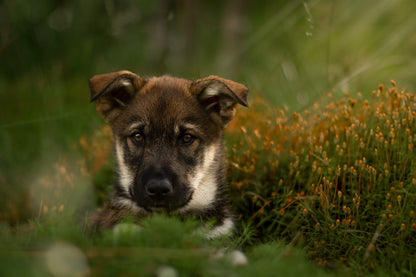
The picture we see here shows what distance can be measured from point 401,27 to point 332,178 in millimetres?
2572

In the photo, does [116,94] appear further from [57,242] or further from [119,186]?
[57,242]

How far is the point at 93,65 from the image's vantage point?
7.79 metres

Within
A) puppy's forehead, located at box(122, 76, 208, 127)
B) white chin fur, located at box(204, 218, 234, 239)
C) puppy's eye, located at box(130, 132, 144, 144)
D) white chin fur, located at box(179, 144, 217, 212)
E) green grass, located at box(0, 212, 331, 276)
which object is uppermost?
puppy's forehead, located at box(122, 76, 208, 127)

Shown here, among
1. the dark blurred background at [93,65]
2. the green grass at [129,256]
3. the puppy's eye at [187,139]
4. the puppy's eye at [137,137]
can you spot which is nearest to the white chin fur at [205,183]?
the puppy's eye at [187,139]

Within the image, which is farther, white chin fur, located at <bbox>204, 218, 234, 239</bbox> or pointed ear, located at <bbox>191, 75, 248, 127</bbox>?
pointed ear, located at <bbox>191, 75, 248, 127</bbox>

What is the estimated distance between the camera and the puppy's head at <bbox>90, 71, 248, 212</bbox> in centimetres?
348

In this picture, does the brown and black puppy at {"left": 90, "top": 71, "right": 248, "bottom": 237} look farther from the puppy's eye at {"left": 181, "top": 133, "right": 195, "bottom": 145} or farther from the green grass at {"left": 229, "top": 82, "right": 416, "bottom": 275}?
the green grass at {"left": 229, "top": 82, "right": 416, "bottom": 275}

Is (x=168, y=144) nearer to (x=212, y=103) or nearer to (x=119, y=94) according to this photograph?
(x=212, y=103)

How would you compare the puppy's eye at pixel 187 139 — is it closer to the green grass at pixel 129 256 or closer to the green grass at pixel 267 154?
the green grass at pixel 267 154

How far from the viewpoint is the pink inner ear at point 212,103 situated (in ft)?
13.5

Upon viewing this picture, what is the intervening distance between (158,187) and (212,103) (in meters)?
1.23

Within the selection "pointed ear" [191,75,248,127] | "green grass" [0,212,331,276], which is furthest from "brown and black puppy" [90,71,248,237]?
"green grass" [0,212,331,276]

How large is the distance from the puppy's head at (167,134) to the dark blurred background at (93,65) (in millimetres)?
1026

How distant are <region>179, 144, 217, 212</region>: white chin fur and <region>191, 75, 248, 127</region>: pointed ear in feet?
1.15
